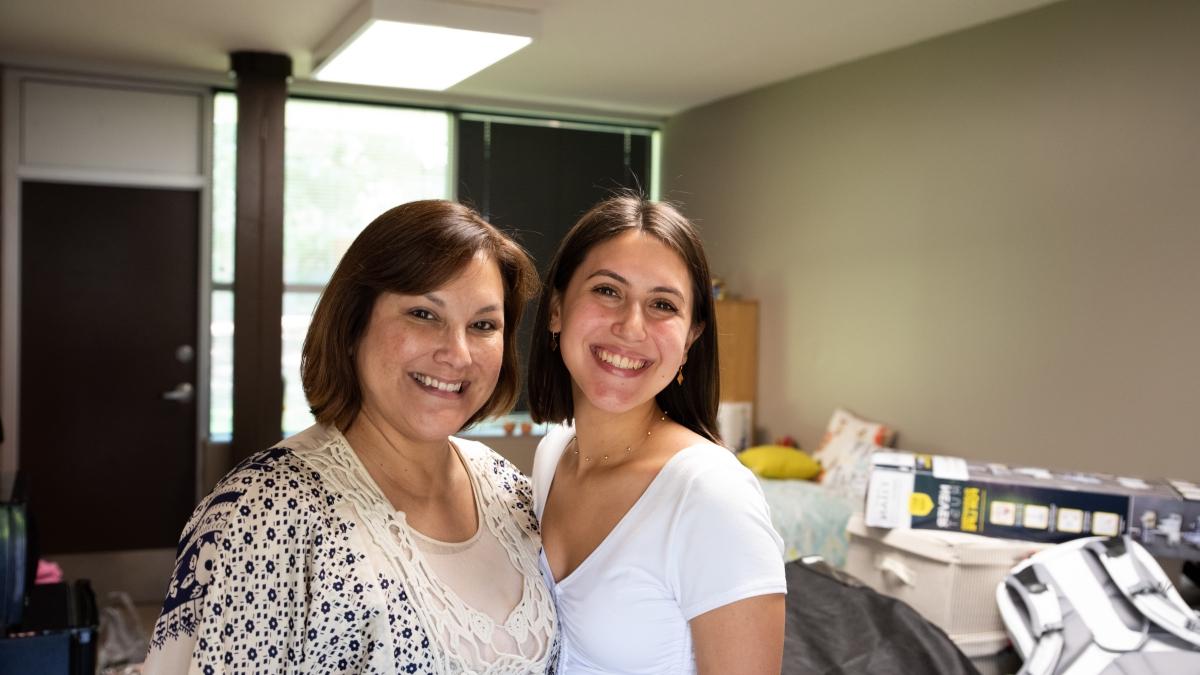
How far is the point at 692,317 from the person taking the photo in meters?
1.79

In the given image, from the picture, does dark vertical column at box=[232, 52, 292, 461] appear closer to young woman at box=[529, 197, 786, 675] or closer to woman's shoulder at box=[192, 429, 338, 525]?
young woman at box=[529, 197, 786, 675]

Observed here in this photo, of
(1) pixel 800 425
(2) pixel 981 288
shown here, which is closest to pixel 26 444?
(1) pixel 800 425

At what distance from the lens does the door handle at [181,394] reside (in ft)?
20.0

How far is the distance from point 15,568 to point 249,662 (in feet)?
5.63

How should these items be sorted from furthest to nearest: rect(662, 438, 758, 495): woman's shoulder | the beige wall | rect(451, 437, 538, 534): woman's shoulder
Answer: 1. the beige wall
2. rect(451, 437, 538, 534): woman's shoulder
3. rect(662, 438, 758, 495): woman's shoulder

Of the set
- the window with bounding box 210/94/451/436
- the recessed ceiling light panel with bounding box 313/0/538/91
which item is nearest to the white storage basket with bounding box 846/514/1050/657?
the recessed ceiling light panel with bounding box 313/0/538/91

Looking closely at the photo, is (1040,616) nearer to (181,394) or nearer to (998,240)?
(998,240)

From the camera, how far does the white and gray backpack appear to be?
91.4 inches

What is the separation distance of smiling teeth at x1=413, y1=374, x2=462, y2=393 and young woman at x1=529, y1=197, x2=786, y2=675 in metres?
0.25

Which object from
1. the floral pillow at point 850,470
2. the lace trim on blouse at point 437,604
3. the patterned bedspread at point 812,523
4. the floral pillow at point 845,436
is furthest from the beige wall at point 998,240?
the lace trim on blouse at point 437,604

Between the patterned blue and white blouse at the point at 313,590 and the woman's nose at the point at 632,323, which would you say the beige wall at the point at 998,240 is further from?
the patterned blue and white blouse at the point at 313,590

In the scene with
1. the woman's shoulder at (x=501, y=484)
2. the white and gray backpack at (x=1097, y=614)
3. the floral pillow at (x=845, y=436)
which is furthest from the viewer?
the floral pillow at (x=845, y=436)

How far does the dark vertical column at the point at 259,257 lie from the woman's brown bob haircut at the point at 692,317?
13.1 ft

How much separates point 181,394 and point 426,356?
5062 mm
